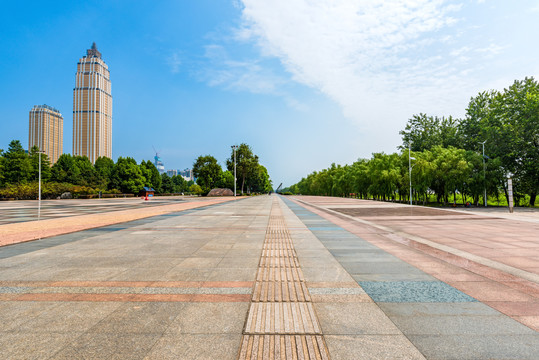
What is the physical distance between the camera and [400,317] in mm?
3611

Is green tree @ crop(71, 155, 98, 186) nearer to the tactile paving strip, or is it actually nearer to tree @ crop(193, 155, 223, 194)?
tree @ crop(193, 155, 223, 194)

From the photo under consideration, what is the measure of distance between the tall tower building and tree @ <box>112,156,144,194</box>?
444ft

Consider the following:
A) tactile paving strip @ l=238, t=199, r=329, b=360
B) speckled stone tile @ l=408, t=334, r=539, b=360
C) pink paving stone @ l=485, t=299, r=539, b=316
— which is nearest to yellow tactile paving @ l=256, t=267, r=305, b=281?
tactile paving strip @ l=238, t=199, r=329, b=360

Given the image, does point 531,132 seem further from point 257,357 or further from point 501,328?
point 257,357

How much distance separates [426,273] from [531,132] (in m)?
39.4

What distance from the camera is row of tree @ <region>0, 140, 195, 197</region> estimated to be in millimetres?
60156

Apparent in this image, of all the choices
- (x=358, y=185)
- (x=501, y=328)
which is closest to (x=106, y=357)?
(x=501, y=328)

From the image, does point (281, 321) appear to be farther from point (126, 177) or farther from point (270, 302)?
point (126, 177)

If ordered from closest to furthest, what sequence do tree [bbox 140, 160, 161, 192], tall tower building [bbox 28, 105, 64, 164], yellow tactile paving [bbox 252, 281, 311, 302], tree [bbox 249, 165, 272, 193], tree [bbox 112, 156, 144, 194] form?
1. yellow tactile paving [bbox 252, 281, 311, 302]
2. tree [bbox 112, 156, 144, 194]
3. tree [bbox 140, 160, 161, 192]
4. tree [bbox 249, 165, 272, 193]
5. tall tower building [bbox 28, 105, 64, 164]

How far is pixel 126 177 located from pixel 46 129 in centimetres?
15266

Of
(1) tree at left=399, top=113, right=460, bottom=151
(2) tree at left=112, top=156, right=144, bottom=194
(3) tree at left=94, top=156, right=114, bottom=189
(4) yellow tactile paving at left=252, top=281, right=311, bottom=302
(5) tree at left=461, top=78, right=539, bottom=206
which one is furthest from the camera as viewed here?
(3) tree at left=94, top=156, right=114, bottom=189

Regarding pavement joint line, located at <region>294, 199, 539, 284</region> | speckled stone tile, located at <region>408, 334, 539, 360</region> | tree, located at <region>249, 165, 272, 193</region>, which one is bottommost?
pavement joint line, located at <region>294, 199, 539, 284</region>

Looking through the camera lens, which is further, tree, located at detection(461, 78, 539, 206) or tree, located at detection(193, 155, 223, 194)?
tree, located at detection(193, 155, 223, 194)

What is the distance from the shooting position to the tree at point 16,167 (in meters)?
60.1
